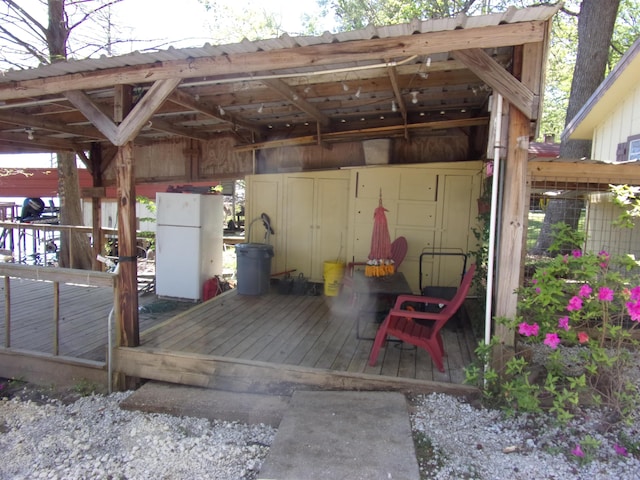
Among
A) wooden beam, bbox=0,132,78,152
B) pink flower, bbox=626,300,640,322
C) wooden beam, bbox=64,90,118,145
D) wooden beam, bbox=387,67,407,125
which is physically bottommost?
pink flower, bbox=626,300,640,322

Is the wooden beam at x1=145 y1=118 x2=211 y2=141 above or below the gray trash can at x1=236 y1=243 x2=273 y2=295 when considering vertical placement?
above

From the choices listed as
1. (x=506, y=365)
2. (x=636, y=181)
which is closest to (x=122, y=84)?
(x=506, y=365)

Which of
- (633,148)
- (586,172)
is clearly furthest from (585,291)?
(633,148)

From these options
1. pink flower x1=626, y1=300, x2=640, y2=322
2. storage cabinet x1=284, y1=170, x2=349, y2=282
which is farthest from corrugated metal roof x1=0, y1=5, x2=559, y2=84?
storage cabinet x1=284, y1=170, x2=349, y2=282

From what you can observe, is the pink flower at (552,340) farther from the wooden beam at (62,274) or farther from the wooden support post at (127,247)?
the wooden beam at (62,274)

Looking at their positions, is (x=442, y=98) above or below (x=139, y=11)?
below

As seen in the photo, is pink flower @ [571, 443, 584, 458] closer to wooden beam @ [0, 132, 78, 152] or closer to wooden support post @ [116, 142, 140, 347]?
wooden support post @ [116, 142, 140, 347]

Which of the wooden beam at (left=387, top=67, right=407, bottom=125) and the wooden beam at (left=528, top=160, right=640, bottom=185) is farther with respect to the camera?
the wooden beam at (left=387, top=67, right=407, bottom=125)

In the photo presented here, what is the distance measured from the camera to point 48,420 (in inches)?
131

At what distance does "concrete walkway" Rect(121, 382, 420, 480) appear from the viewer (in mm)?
2244

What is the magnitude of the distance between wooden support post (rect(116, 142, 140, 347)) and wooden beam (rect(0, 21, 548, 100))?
0.62 metres

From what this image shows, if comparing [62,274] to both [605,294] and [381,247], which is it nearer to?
[381,247]

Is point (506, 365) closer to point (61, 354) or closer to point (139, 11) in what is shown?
point (61, 354)

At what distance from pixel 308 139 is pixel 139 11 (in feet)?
28.7
